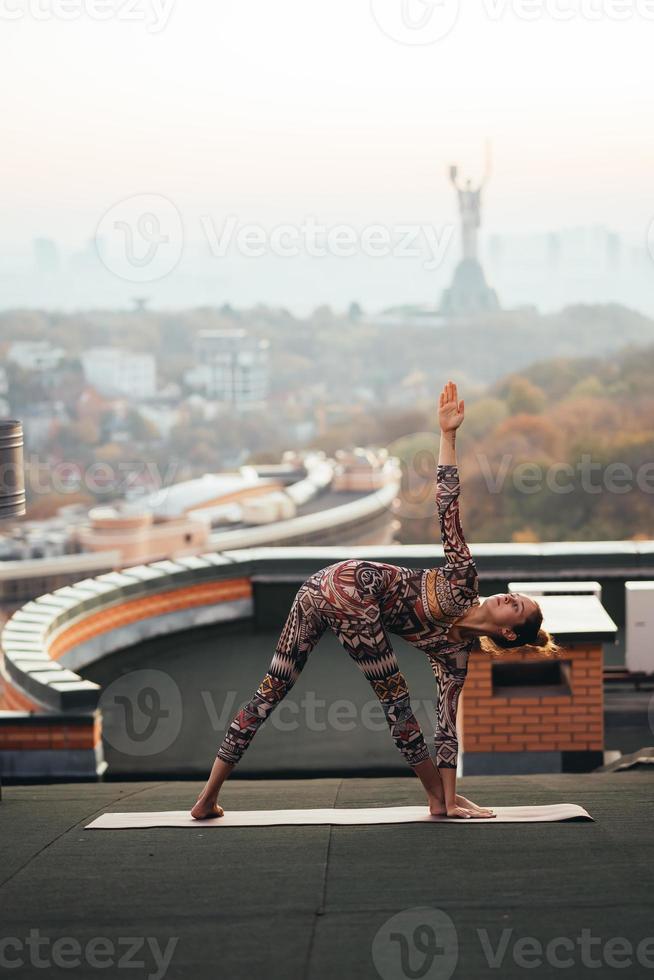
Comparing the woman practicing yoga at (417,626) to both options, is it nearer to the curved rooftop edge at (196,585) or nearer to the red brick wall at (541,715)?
the red brick wall at (541,715)

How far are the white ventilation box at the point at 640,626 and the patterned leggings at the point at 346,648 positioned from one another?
283cm

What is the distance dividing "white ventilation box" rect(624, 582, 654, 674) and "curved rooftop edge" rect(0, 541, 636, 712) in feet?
4.45

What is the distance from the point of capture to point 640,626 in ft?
21.9

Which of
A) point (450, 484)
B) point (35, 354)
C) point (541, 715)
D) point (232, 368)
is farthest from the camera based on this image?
point (35, 354)

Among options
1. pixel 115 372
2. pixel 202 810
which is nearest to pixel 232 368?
pixel 115 372

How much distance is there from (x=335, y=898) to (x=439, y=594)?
1.10 m

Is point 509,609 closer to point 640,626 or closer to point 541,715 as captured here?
point 541,715

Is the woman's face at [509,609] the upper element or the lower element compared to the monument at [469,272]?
lower

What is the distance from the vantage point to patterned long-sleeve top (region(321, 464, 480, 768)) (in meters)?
3.96

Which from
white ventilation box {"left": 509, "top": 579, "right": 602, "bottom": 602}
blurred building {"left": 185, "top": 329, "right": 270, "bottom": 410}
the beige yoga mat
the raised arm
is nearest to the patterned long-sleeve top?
the raised arm

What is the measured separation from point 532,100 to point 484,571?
279 ft

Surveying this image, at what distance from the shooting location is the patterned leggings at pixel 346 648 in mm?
4023

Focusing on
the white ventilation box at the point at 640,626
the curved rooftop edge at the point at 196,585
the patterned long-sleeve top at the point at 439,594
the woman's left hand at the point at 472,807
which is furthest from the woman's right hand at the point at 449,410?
the curved rooftop edge at the point at 196,585

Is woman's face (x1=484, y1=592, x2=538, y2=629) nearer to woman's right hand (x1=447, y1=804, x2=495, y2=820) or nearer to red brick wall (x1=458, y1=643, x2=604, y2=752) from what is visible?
woman's right hand (x1=447, y1=804, x2=495, y2=820)
